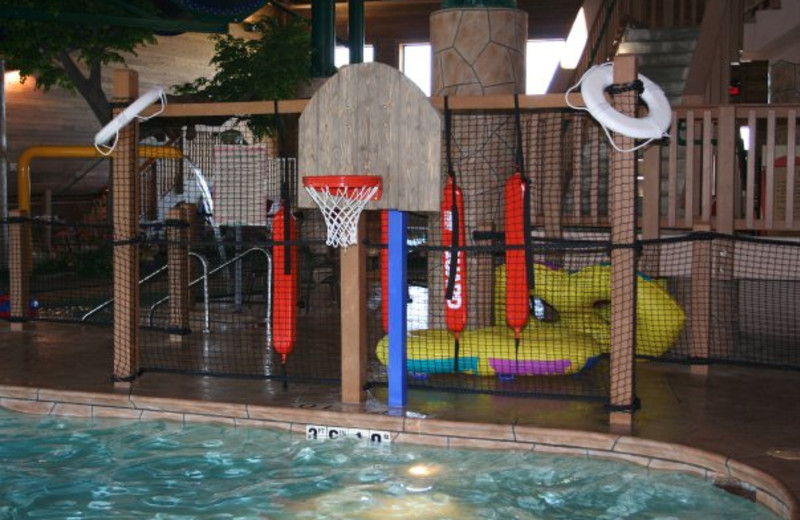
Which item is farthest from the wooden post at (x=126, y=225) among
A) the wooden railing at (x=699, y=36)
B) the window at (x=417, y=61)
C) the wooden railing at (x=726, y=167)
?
the window at (x=417, y=61)

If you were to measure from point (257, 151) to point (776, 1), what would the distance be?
7360 millimetres

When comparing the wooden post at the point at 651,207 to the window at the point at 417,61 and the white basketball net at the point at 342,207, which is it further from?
the window at the point at 417,61

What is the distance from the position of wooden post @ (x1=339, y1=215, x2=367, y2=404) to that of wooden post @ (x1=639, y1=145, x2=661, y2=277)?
1.96 metres

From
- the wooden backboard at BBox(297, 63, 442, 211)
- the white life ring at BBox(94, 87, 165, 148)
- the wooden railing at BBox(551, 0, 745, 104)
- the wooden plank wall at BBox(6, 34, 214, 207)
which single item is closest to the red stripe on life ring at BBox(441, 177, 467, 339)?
the wooden backboard at BBox(297, 63, 442, 211)

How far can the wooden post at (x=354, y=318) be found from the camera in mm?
5785

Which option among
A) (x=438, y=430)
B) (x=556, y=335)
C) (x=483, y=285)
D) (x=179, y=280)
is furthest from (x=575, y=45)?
(x=438, y=430)

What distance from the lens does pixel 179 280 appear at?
8086mm

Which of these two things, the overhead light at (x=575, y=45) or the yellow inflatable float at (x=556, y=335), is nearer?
the yellow inflatable float at (x=556, y=335)

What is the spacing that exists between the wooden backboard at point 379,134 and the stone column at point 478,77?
1.96 meters

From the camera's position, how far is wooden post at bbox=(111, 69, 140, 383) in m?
6.29

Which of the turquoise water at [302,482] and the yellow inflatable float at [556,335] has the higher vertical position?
the yellow inflatable float at [556,335]

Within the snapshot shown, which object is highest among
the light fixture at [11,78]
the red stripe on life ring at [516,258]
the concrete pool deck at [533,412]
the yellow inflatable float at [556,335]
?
the light fixture at [11,78]

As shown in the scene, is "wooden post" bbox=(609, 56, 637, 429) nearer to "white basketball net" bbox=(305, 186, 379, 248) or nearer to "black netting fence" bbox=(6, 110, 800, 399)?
"black netting fence" bbox=(6, 110, 800, 399)

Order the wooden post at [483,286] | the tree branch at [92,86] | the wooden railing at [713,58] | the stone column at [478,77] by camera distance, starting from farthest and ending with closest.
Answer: the tree branch at [92,86] < the wooden railing at [713,58] < the stone column at [478,77] < the wooden post at [483,286]
